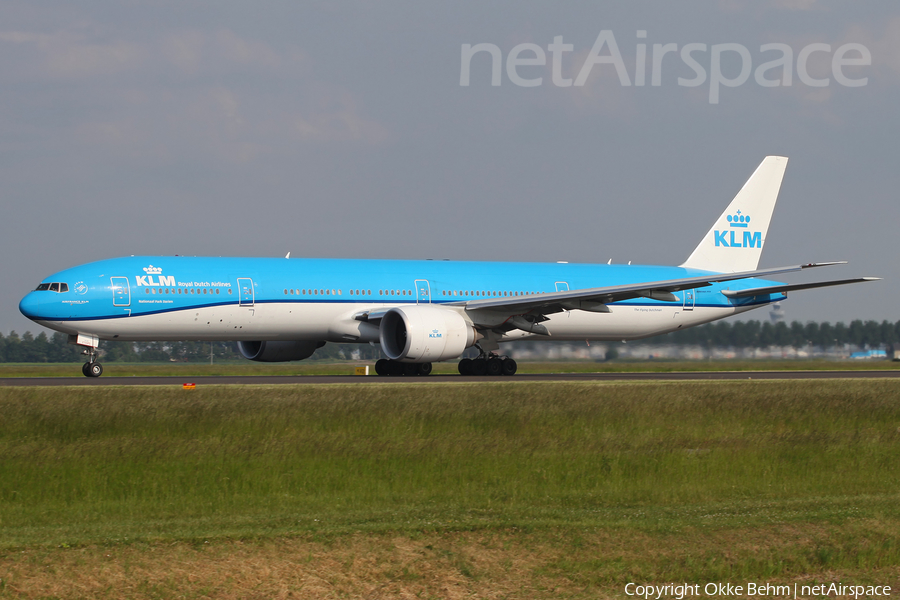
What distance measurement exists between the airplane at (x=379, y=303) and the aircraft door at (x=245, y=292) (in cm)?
3

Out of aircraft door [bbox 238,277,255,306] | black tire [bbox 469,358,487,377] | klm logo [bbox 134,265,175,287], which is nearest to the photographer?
klm logo [bbox 134,265,175,287]

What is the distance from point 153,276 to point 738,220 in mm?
24923

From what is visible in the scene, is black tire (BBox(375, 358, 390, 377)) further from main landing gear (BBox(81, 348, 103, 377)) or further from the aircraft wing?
main landing gear (BBox(81, 348, 103, 377))

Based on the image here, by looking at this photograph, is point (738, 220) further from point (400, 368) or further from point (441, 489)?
point (441, 489)

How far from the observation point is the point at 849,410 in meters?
22.0

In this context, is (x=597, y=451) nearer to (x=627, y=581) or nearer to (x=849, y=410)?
(x=627, y=581)

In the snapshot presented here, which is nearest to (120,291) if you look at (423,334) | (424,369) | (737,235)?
(423,334)

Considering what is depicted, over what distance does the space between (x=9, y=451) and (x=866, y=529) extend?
494 inches

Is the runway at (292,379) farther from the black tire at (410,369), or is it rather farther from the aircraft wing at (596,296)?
the aircraft wing at (596,296)

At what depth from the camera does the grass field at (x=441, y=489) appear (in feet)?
33.8

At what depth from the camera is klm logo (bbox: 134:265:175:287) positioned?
97.5 ft

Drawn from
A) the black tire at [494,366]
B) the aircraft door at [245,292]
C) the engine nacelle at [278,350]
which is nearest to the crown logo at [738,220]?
the black tire at [494,366]

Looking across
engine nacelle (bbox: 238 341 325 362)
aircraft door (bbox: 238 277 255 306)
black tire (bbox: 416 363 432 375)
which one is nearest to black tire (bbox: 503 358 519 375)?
black tire (bbox: 416 363 432 375)

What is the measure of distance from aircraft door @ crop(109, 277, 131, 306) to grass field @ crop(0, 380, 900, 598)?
8484 millimetres
